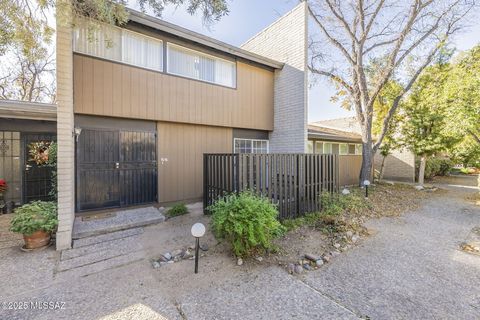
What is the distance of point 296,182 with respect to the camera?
5492 mm

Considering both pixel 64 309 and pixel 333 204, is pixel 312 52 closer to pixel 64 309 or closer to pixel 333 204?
pixel 333 204

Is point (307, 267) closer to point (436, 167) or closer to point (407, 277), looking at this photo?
point (407, 277)

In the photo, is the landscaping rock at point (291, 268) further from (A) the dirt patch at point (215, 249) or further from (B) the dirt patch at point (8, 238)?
(B) the dirt patch at point (8, 238)

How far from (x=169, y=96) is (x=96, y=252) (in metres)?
4.44

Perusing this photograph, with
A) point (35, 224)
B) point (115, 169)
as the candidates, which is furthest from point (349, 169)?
point (35, 224)

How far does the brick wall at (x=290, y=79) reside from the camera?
761 cm

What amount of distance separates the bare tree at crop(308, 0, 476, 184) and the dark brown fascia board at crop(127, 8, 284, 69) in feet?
12.9

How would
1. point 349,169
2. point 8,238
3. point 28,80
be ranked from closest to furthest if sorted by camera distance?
1. point 8,238
2. point 349,169
3. point 28,80

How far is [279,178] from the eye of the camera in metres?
5.15

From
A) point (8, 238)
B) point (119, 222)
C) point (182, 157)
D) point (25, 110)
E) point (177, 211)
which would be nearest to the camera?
point (8, 238)

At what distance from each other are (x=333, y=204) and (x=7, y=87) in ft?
68.1

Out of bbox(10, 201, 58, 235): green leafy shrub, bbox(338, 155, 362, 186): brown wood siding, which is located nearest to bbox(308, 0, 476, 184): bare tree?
bbox(338, 155, 362, 186): brown wood siding

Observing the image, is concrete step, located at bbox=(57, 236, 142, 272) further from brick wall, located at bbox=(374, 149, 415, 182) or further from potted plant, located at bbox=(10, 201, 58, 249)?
brick wall, located at bbox=(374, 149, 415, 182)

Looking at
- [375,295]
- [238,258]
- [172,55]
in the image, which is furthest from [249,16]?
[375,295]
